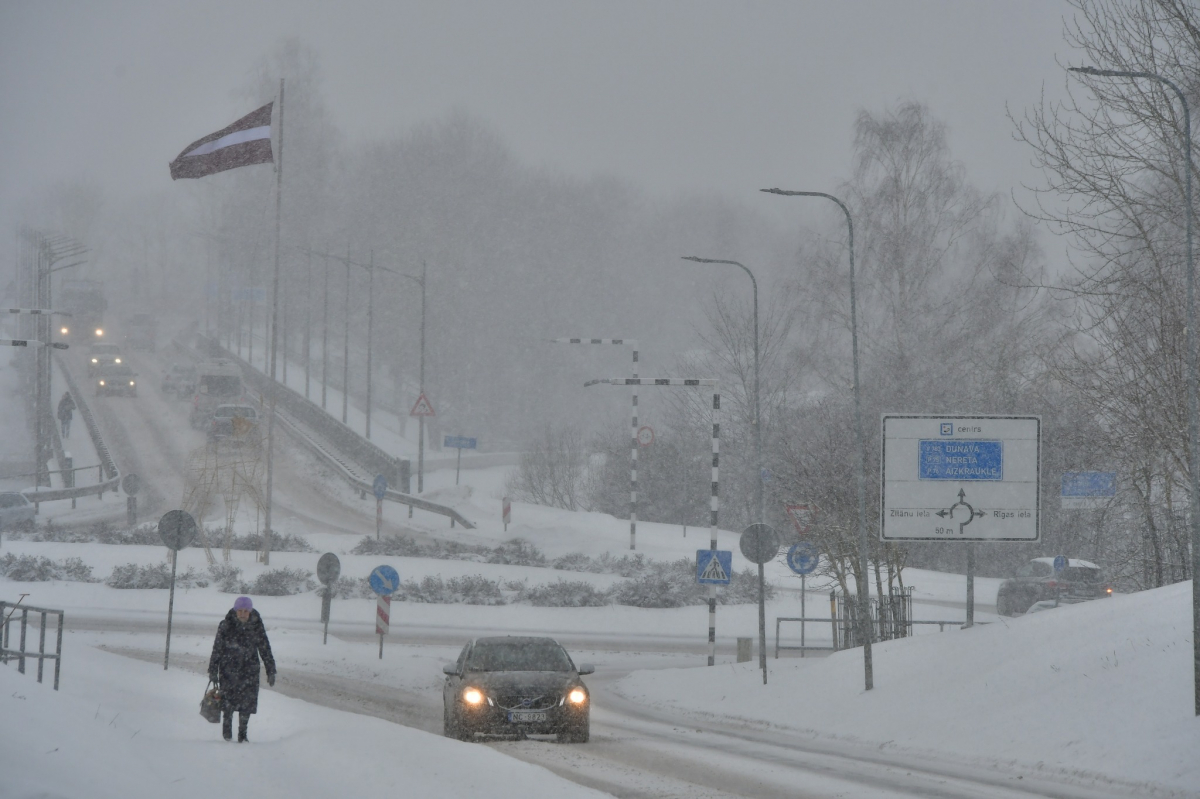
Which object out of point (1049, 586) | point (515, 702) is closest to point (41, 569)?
A: point (515, 702)

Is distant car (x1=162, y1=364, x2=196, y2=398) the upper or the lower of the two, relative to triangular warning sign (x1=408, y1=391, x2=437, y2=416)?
upper

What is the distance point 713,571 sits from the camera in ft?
72.9

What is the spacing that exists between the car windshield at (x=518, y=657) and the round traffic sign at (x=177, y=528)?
6759 millimetres

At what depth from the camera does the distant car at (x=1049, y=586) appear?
29.3 meters

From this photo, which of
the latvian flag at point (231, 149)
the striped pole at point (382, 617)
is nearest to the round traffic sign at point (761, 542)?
the striped pole at point (382, 617)

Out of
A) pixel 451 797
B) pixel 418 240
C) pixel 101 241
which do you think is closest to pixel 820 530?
pixel 451 797

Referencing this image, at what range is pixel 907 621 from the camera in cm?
2131

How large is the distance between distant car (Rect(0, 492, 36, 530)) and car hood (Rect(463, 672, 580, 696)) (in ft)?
107

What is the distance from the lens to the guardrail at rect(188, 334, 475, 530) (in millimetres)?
50156

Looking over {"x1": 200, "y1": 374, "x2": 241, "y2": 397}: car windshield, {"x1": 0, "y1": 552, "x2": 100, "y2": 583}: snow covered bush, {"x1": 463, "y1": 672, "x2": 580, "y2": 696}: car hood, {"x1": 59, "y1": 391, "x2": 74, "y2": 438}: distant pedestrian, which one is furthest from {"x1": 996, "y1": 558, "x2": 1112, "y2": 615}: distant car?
{"x1": 59, "y1": 391, "x2": 74, "y2": 438}: distant pedestrian

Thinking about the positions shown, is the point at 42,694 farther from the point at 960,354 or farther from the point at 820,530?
the point at 960,354

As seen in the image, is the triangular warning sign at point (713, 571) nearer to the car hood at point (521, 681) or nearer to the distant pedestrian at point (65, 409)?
the car hood at point (521, 681)

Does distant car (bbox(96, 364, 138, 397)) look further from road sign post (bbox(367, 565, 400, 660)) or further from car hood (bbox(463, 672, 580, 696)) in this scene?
car hood (bbox(463, 672, 580, 696))

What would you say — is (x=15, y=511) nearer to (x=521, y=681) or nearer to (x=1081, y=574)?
(x=521, y=681)
